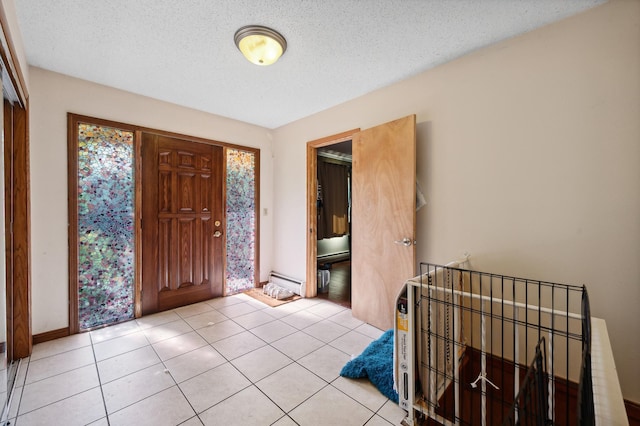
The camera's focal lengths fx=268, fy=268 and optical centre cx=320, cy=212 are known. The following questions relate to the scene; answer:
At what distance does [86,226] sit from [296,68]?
2456 mm

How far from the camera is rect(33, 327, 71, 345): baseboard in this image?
229cm

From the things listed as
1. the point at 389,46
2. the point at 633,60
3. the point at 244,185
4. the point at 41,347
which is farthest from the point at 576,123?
the point at 41,347

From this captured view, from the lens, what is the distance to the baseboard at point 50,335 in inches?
90.3

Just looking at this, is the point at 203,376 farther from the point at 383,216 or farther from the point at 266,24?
the point at 266,24

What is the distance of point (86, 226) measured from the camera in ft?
8.36

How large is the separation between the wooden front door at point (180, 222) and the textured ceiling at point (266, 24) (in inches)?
28.9

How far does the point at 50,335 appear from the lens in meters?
2.35

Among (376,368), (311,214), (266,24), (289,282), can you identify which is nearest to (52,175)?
(266,24)

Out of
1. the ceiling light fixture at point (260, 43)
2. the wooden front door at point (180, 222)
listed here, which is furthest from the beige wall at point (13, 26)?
the ceiling light fixture at point (260, 43)

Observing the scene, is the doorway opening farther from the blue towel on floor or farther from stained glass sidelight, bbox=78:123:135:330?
stained glass sidelight, bbox=78:123:135:330

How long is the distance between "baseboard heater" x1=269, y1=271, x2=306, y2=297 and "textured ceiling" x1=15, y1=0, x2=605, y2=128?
7.69ft

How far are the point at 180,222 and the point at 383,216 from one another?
2.31 metres

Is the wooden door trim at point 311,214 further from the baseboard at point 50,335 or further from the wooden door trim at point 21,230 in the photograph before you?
the wooden door trim at point 21,230

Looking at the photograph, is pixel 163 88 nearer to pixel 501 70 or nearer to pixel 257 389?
pixel 257 389
